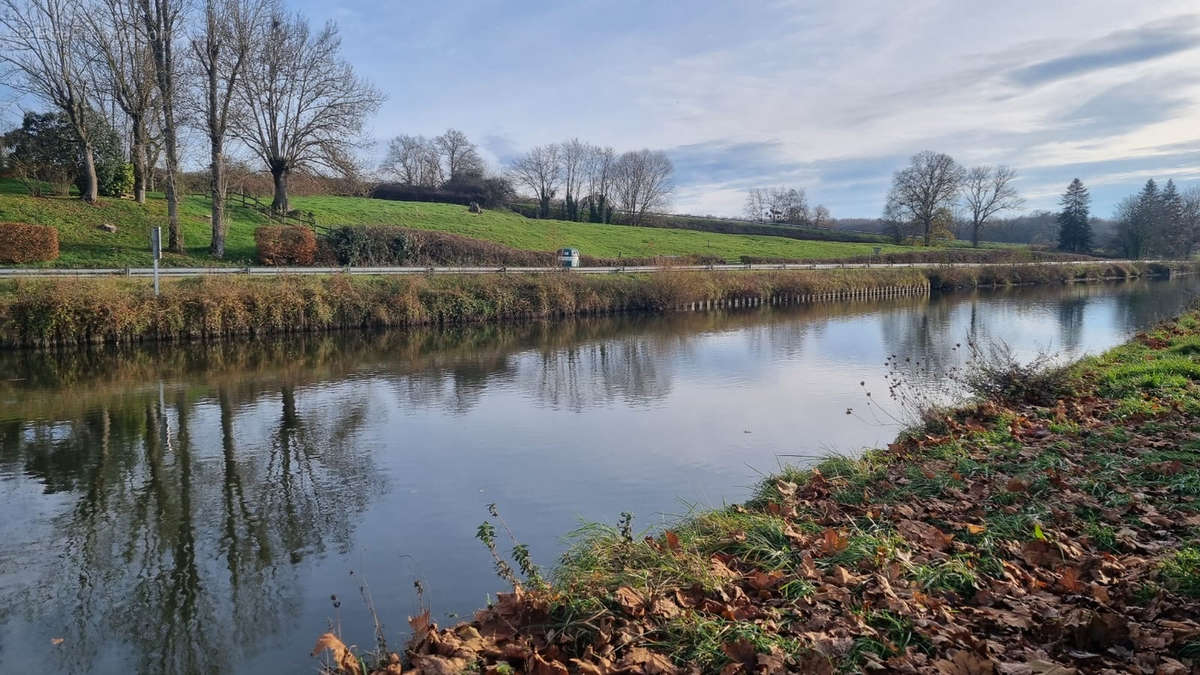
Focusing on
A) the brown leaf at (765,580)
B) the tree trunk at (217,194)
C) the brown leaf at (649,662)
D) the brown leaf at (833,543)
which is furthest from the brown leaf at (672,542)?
the tree trunk at (217,194)

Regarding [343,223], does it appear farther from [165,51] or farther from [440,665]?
[440,665]

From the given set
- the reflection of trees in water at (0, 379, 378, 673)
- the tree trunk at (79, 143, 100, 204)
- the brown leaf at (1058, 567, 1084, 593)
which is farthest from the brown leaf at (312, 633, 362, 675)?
the tree trunk at (79, 143, 100, 204)

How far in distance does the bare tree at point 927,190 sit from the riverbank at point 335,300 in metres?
41.4

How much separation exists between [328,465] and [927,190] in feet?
264

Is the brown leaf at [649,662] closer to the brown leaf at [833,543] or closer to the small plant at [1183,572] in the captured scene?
the brown leaf at [833,543]

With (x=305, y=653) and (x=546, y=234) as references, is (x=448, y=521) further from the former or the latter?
(x=546, y=234)

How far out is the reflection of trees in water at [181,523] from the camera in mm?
6043

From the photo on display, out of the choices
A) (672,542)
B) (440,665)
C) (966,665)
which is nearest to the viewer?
(966,665)

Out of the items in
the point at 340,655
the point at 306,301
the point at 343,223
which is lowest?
the point at 340,655

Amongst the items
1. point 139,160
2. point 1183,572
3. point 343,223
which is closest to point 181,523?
point 1183,572

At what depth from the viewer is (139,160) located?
3425 centimetres

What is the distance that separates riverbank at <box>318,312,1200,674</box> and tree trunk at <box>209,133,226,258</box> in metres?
29.2

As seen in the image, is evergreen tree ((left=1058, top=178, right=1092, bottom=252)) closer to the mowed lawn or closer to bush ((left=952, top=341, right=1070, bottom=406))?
the mowed lawn

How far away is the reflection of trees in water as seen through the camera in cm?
604
